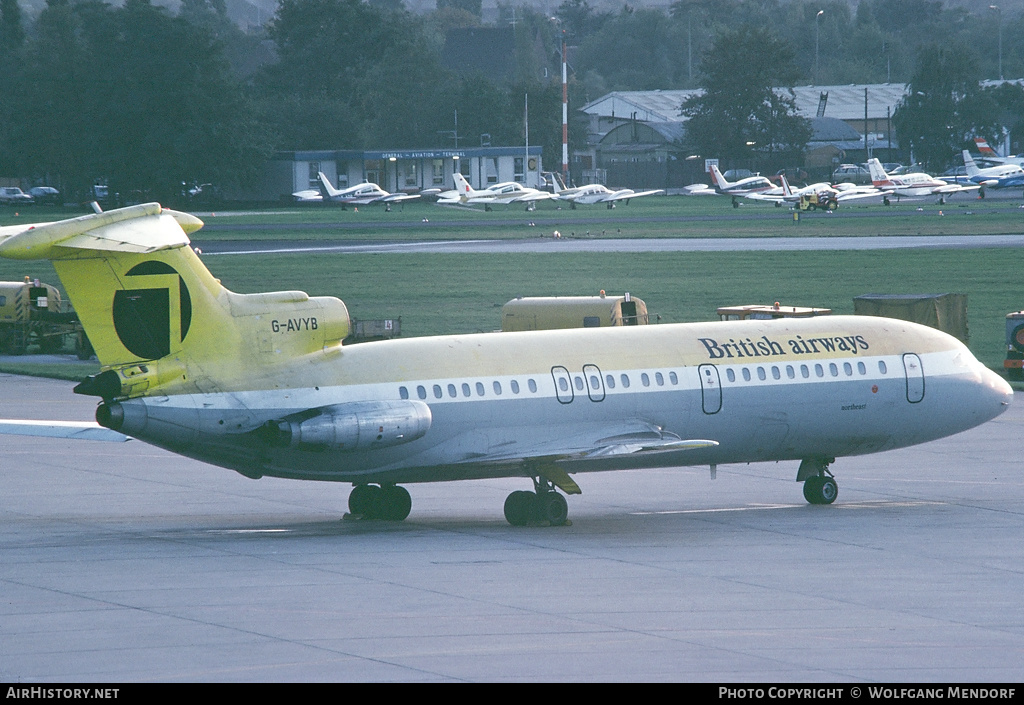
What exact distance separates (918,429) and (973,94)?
594 feet

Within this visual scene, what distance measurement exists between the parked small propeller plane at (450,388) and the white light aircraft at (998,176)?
422 feet

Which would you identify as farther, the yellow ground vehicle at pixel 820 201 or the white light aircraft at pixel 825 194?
the white light aircraft at pixel 825 194

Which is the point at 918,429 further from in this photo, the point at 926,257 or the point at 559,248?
the point at 559,248

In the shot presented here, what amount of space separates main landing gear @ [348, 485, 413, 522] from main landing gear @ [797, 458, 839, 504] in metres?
8.46

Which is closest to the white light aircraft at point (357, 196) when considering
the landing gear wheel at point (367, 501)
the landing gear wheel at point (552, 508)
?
the landing gear wheel at point (367, 501)

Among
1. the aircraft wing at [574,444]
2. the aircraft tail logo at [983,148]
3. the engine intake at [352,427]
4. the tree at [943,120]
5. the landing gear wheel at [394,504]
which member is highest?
the tree at [943,120]

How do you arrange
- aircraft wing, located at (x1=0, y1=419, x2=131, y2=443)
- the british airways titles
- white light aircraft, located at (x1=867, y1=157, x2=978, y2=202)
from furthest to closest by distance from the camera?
white light aircraft, located at (x1=867, y1=157, x2=978, y2=202)
the british airways titles
aircraft wing, located at (x1=0, y1=419, x2=131, y2=443)

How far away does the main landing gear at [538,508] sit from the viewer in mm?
27312

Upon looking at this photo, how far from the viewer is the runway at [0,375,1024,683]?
17.6 metres

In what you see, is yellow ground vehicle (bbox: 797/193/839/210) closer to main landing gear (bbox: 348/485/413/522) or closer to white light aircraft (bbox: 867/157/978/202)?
white light aircraft (bbox: 867/157/978/202)

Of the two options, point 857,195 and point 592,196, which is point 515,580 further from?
point 592,196

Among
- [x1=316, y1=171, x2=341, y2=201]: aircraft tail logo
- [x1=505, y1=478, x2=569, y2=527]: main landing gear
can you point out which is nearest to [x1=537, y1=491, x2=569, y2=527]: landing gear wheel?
[x1=505, y1=478, x2=569, y2=527]: main landing gear

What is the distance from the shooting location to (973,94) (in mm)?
199875

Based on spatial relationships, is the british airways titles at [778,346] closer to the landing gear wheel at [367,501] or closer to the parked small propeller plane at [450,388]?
the parked small propeller plane at [450,388]
